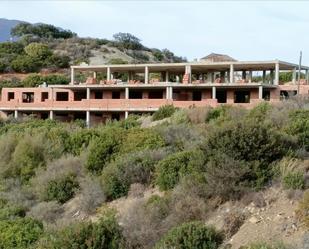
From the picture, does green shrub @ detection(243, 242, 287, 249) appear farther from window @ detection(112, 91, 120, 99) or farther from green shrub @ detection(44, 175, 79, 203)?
window @ detection(112, 91, 120, 99)

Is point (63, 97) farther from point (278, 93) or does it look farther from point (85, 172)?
point (85, 172)

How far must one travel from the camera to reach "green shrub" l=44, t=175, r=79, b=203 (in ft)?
69.6

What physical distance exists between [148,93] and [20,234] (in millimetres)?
31058

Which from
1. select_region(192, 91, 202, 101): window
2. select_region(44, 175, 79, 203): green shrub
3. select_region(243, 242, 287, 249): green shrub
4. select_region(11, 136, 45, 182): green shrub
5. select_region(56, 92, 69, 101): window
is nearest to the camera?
select_region(243, 242, 287, 249): green shrub

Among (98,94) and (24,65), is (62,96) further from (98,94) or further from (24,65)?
(24,65)

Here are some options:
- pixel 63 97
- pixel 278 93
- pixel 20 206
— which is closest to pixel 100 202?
pixel 20 206

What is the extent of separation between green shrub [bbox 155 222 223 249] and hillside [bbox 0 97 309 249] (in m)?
0.02

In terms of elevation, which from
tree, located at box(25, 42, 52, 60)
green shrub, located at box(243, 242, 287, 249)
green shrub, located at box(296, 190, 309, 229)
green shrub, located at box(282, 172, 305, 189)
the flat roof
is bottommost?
green shrub, located at box(243, 242, 287, 249)

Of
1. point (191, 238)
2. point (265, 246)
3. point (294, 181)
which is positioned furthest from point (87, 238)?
point (294, 181)

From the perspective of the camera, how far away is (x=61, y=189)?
21438 millimetres

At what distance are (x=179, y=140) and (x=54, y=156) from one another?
599 centimetres

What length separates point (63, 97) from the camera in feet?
168

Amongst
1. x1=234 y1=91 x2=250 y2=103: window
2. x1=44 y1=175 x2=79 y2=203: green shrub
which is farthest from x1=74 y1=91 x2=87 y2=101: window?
x1=44 y1=175 x2=79 y2=203: green shrub

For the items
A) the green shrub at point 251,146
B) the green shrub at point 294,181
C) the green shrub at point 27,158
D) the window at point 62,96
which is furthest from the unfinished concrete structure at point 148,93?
the green shrub at point 294,181
